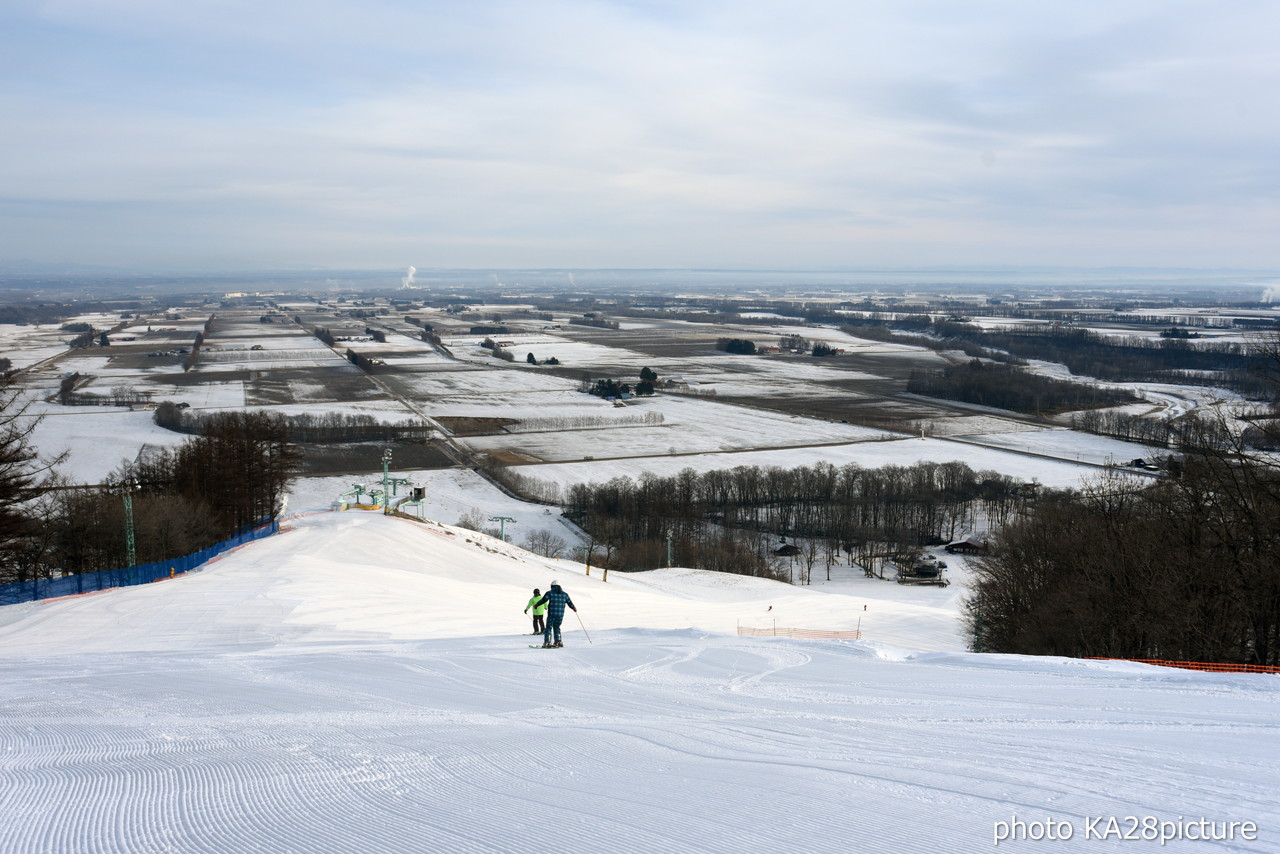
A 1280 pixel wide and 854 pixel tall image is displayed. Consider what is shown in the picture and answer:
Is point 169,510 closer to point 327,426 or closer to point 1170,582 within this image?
point 1170,582

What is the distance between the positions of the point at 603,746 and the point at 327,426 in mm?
62787

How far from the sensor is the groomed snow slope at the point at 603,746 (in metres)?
4.75

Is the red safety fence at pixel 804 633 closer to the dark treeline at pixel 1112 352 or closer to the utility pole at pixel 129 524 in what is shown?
the utility pole at pixel 129 524

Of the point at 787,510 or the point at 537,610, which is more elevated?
the point at 537,610

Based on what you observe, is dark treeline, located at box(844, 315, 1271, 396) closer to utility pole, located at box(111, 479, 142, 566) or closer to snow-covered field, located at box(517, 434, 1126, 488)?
snow-covered field, located at box(517, 434, 1126, 488)

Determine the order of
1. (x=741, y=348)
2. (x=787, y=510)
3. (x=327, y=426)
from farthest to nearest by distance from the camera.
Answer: (x=741, y=348), (x=327, y=426), (x=787, y=510)

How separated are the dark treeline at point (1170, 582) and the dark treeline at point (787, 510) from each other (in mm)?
18976

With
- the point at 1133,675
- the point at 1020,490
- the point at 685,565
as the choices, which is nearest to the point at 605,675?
the point at 1133,675

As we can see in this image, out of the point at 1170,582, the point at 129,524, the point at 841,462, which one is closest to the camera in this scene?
the point at 1170,582

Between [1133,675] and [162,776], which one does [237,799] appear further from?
[1133,675]

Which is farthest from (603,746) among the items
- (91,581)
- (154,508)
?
(154,508)

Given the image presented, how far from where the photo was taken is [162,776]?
5.71 metres

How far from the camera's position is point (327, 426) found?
64.6 metres

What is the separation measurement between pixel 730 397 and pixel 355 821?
261ft
